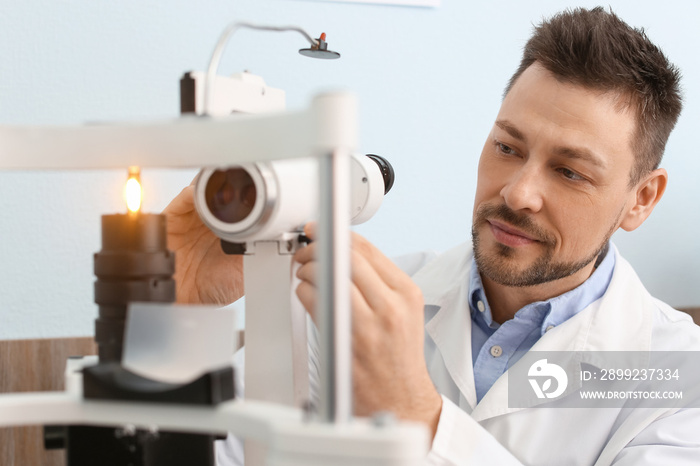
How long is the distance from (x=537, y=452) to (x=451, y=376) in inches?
7.4

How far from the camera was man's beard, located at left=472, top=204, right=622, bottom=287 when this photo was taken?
1.11 m

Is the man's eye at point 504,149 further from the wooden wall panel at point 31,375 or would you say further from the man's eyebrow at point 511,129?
the wooden wall panel at point 31,375

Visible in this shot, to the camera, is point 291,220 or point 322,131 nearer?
point 322,131

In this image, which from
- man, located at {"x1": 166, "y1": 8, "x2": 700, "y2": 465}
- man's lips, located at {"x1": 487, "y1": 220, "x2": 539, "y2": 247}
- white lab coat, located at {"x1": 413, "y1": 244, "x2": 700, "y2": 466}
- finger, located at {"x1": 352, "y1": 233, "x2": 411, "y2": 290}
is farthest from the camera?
man's lips, located at {"x1": 487, "y1": 220, "x2": 539, "y2": 247}

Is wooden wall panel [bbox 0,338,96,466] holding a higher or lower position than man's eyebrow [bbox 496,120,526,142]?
lower

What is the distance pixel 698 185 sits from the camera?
6.31 ft

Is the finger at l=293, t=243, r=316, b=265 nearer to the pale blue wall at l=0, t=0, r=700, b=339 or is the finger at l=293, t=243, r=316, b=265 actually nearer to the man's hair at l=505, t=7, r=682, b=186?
the man's hair at l=505, t=7, r=682, b=186

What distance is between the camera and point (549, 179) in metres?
1.09

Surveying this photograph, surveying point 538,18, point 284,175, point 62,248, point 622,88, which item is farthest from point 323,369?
point 538,18

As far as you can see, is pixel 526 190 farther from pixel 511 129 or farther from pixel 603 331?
pixel 603 331

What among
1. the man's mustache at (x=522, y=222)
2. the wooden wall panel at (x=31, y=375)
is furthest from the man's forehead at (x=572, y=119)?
the wooden wall panel at (x=31, y=375)

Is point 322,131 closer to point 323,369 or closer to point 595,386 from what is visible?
point 323,369

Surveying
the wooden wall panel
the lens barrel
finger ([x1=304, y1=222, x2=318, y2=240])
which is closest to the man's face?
finger ([x1=304, y1=222, x2=318, y2=240])

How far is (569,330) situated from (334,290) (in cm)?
91
